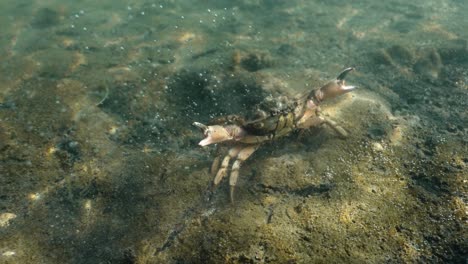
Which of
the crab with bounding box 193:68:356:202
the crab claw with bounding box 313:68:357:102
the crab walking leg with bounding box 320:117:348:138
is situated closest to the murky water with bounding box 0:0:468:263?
the crab walking leg with bounding box 320:117:348:138

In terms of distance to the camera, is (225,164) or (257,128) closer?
(225,164)

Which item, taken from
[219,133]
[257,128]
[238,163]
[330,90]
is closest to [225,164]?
[238,163]

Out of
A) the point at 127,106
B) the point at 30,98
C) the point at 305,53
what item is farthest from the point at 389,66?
the point at 30,98

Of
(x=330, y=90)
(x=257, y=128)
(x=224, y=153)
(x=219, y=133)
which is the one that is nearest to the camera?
(x=219, y=133)

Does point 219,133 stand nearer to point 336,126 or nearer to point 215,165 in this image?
point 215,165

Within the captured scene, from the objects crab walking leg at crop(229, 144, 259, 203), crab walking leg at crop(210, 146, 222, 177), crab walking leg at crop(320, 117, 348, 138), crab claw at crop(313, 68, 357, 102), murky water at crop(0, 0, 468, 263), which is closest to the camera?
murky water at crop(0, 0, 468, 263)

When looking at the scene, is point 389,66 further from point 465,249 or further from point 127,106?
point 127,106

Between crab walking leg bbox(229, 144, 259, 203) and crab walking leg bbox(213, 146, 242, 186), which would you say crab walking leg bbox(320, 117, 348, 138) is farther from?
crab walking leg bbox(213, 146, 242, 186)
